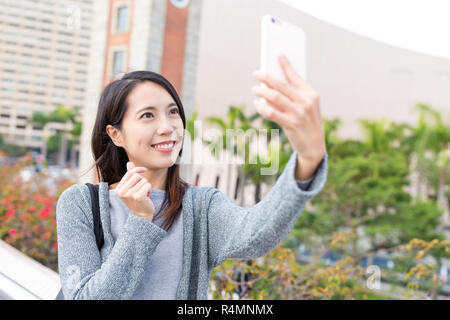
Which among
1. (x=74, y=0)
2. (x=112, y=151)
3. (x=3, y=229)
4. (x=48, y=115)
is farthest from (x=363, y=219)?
(x=74, y=0)

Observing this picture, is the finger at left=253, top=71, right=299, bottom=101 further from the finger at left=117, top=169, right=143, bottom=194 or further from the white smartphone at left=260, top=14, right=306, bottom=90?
the finger at left=117, top=169, right=143, bottom=194

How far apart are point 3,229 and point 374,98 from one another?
1602 cm

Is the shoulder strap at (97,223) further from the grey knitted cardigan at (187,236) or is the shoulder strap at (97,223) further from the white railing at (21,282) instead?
the white railing at (21,282)

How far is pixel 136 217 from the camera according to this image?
61 centimetres

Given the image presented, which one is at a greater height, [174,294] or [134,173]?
[134,173]

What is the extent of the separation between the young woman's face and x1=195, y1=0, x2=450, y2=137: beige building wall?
13282 mm

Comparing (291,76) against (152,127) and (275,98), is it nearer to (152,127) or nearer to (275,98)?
(275,98)

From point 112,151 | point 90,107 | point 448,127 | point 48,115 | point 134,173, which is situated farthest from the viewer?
point 48,115

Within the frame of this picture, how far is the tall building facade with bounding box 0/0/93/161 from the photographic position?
4469cm

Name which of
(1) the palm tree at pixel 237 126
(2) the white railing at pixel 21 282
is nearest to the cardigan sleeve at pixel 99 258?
(2) the white railing at pixel 21 282

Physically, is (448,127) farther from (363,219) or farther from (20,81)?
(20,81)

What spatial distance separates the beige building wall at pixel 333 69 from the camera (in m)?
14.9

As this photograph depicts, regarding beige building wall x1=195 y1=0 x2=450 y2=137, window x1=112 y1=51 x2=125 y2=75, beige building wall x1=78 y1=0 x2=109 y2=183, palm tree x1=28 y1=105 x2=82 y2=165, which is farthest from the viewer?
palm tree x1=28 y1=105 x2=82 y2=165

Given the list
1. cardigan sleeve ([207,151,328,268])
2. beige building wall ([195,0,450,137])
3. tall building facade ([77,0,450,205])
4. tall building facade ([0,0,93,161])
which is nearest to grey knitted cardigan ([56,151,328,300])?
cardigan sleeve ([207,151,328,268])
